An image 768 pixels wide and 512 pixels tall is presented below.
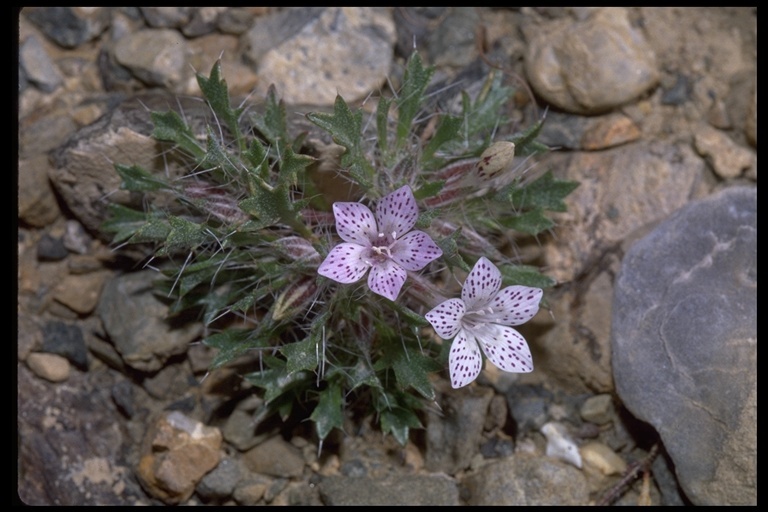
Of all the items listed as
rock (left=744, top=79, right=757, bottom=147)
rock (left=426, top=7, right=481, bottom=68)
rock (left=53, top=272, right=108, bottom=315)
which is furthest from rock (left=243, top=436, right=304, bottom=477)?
rock (left=744, top=79, right=757, bottom=147)

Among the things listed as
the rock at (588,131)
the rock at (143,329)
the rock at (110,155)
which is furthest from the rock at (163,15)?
the rock at (588,131)

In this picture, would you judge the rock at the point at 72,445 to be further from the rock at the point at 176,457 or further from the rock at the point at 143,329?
the rock at the point at 143,329

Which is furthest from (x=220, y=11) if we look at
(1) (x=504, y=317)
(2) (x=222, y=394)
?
(1) (x=504, y=317)

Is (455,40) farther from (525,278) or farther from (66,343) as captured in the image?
(66,343)
